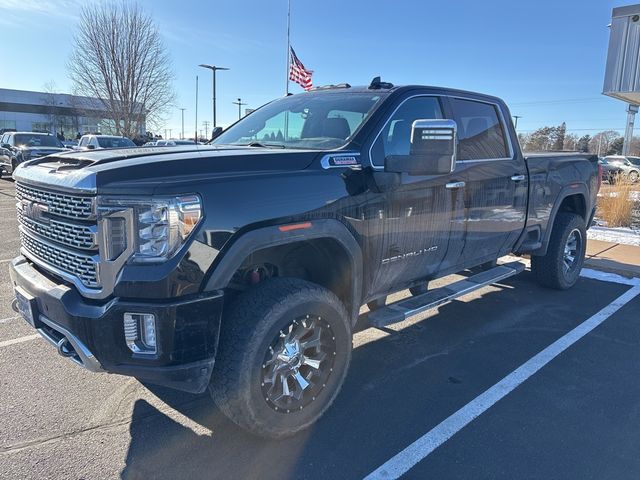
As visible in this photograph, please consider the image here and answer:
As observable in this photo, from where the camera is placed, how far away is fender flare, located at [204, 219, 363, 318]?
2.49 m

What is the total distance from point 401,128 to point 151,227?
6.68 feet

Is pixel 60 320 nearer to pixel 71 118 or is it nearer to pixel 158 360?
pixel 158 360

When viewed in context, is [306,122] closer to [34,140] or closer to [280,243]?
[280,243]

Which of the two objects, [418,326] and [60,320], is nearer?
[60,320]

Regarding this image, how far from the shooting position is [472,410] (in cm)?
330

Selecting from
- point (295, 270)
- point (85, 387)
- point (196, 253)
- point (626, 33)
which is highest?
point (626, 33)

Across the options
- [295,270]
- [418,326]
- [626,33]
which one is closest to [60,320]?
[295,270]

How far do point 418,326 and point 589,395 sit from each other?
164 centimetres

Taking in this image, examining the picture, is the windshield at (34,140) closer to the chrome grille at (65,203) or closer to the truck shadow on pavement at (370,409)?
the chrome grille at (65,203)

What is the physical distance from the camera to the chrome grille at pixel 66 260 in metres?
2.45

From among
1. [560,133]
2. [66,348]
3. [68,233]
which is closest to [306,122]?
[68,233]

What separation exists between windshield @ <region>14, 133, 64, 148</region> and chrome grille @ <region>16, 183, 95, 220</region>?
1770 cm

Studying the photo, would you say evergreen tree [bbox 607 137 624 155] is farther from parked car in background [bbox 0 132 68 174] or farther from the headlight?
the headlight

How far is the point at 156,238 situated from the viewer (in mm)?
2367
